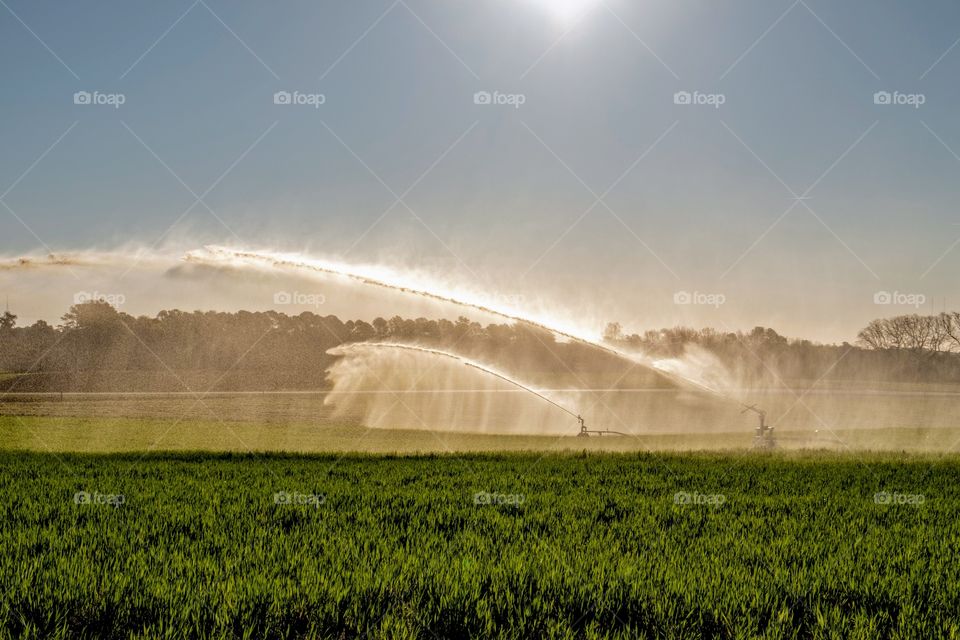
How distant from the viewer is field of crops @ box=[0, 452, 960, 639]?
565cm

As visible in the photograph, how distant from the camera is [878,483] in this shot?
51.2 feet

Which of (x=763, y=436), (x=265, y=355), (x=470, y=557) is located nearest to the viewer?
(x=470, y=557)

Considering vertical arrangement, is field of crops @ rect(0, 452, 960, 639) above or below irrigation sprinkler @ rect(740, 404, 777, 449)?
below

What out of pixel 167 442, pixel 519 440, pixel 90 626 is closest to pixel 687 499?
pixel 90 626

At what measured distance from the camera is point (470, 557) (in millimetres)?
7375

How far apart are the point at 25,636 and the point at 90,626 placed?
54cm

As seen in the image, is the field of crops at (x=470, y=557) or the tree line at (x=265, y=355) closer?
the field of crops at (x=470, y=557)

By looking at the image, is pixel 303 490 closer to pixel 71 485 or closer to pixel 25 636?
pixel 71 485

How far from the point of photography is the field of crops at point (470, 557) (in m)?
5.65

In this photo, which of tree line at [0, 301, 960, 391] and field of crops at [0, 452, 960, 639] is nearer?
field of crops at [0, 452, 960, 639]

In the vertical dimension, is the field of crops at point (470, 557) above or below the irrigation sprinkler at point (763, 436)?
below

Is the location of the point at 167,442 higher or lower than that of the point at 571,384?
lower

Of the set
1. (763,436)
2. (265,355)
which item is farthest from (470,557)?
(265,355)

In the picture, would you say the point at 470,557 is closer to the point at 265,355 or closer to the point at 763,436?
the point at 763,436
